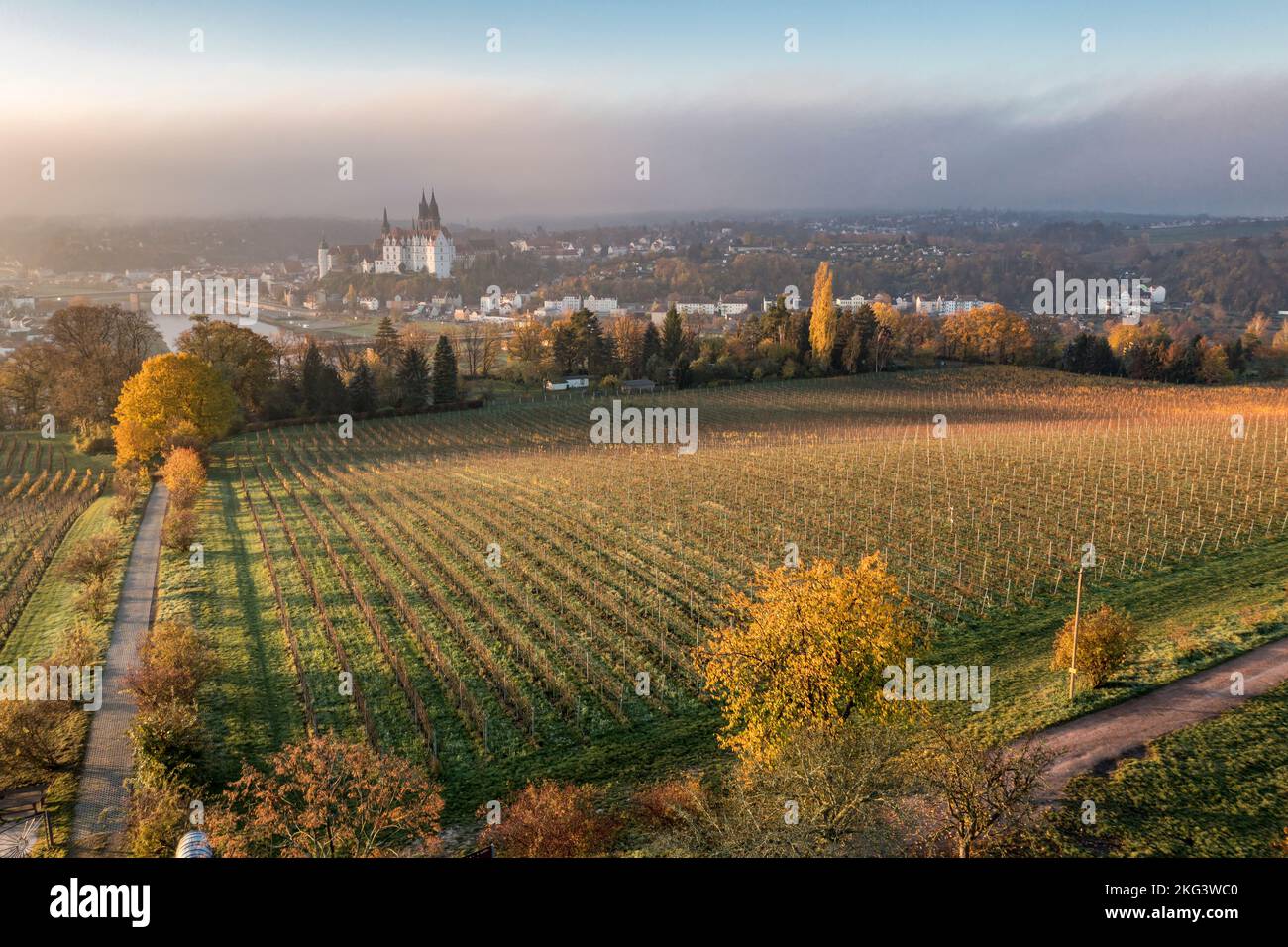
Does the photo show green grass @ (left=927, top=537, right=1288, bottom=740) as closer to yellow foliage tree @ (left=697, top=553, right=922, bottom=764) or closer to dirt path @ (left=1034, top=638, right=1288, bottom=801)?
dirt path @ (left=1034, top=638, right=1288, bottom=801)

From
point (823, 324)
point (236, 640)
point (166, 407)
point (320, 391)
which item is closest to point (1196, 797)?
point (236, 640)

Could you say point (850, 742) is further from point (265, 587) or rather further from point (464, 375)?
point (464, 375)

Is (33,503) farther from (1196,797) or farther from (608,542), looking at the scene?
(1196,797)

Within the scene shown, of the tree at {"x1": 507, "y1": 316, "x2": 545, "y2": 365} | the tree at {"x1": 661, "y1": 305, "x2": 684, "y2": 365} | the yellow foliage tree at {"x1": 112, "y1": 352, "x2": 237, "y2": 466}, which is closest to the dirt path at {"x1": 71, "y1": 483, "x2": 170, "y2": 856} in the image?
the yellow foliage tree at {"x1": 112, "y1": 352, "x2": 237, "y2": 466}

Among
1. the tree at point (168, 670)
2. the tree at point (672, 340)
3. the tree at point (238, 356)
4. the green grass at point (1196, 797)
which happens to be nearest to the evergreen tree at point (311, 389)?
the tree at point (238, 356)

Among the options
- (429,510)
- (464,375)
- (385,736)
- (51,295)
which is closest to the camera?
(385,736)
